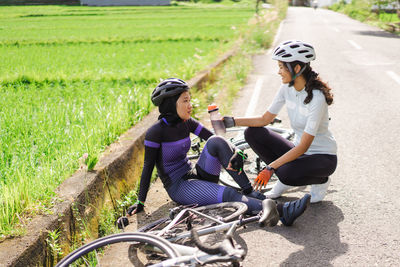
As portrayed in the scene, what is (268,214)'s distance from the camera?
2941mm

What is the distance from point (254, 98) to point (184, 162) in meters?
4.87

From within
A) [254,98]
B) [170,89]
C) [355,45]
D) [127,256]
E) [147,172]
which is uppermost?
[170,89]

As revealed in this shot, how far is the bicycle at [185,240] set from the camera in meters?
2.32

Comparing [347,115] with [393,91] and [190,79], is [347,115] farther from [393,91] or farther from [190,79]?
[190,79]

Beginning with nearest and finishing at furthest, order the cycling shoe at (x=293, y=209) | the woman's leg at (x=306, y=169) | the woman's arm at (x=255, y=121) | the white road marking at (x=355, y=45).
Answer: the cycling shoe at (x=293, y=209) → the woman's leg at (x=306, y=169) → the woman's arm at (x=255, y=121) → the white road marking at (x=355, y=45)

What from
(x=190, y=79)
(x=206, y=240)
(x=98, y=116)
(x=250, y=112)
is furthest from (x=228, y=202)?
(x=190, y=79)

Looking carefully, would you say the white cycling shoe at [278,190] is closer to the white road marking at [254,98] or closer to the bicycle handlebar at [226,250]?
the bicycle handlebar at [226,250]

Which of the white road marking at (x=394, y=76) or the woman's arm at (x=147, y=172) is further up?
the woman's arm at (x=147, y=172)

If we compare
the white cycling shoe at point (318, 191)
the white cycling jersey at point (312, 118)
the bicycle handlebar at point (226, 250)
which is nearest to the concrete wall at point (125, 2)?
the white cycling jersey at point (312, 118)

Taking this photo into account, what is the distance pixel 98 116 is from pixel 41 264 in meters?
2.67

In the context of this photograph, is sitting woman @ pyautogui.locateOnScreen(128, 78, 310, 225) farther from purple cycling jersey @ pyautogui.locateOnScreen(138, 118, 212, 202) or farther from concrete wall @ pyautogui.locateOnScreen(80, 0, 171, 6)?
concrete wall @ pyautogui.locateOnScreen(80, 0, 171, 6)

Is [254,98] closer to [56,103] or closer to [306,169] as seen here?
[56,103]

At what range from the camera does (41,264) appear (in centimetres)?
268

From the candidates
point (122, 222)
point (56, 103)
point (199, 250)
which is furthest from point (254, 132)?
point (56, 103)
